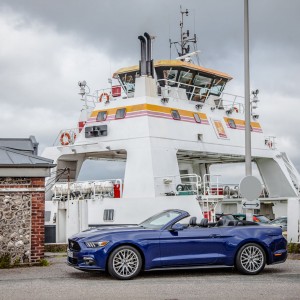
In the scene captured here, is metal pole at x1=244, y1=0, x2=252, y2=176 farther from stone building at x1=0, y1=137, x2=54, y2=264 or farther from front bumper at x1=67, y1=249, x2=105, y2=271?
front bumper at x1=67, y1=249, x2=105, y2=271

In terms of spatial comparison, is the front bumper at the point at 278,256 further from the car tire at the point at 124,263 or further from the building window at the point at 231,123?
the building window at the point at 231,123

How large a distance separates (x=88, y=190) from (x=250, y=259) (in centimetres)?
1321

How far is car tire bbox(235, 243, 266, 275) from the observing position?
12.2 m

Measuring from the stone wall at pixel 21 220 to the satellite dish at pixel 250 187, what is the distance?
15.7ft

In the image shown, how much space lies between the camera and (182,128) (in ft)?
86.0

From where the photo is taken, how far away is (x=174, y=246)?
38.8ft

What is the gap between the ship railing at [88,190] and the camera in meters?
24.3

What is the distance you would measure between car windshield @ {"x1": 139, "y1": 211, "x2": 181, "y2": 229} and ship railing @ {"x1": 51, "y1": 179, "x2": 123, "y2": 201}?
1123 centimetres

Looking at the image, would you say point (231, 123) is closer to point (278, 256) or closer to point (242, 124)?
point (242, 124)

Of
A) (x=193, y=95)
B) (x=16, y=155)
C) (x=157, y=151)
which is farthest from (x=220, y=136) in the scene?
(x=16, y=155)

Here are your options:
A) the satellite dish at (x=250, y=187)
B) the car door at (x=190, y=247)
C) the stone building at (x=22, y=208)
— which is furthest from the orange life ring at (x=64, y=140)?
the car door at (x=190, y=247)

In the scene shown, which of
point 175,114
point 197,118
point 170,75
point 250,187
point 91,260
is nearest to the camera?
point 91,260

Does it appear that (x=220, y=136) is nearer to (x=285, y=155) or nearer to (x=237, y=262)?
(x=285, y=155)

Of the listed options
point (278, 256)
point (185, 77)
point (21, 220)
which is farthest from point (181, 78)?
point (278, 256)
